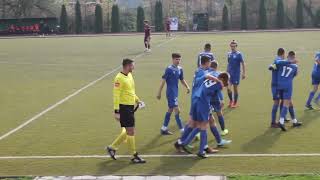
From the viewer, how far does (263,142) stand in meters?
12.6

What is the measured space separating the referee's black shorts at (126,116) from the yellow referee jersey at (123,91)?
11 centimetres

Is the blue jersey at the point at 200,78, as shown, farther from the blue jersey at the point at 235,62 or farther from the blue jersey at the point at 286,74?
the blue jersey at the point at 235,62

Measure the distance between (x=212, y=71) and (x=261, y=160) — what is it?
7.19 feet

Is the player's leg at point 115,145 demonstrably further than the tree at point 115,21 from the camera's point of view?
No

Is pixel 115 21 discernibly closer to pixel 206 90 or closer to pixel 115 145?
pixel 115 145

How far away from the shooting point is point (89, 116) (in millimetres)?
16094

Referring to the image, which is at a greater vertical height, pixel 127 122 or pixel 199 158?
pixel 127 122

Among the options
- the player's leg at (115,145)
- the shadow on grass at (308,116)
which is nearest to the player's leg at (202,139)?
the player's leg at (115,145)

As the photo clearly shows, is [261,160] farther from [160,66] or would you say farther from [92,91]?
[160,66]

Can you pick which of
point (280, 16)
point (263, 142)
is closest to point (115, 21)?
point (280, 16)

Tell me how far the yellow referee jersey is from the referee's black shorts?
11 cm

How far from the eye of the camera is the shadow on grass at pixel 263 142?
12.0 metres

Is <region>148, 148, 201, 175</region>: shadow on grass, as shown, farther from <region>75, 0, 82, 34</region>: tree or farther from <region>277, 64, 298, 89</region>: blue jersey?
<region>75, 0, 82, 34</region>: tree

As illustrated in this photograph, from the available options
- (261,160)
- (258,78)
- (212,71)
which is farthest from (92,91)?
(261,160)
